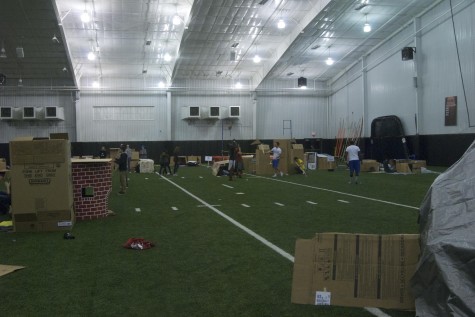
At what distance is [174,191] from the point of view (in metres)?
15.1

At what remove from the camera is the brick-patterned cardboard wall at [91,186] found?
9.11 m

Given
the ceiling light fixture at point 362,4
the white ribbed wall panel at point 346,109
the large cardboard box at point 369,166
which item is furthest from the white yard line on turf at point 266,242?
the white ribbed wall panel at point 346,109

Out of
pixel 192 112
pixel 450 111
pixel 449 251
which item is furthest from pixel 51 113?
pixel 449 251

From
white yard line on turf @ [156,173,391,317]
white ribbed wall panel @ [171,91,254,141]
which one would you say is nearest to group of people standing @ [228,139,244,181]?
white yard line on turf @ [156,173,391,317]

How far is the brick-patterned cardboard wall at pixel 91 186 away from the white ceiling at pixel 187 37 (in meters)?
13.4

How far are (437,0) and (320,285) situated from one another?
23232 mm

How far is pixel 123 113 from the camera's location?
37.4 m

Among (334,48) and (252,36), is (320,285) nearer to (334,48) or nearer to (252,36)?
(252,36)

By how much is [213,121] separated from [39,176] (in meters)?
31.1

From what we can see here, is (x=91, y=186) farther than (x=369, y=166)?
No

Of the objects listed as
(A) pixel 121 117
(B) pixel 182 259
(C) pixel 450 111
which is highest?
(A) pixel 121 117

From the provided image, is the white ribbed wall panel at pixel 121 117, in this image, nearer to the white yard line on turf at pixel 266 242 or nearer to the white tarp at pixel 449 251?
the white yard line on turf at pixel 266 242

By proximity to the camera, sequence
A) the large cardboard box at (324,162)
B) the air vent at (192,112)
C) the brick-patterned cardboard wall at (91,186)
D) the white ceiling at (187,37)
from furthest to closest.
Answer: the air vent at (192,112), the large cardboard box at (324,162), the white ceiling at (187,37), the brick-patterned cardboard wall at (91,186)

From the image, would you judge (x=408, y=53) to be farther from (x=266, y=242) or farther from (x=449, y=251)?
(x=449, y=251)
